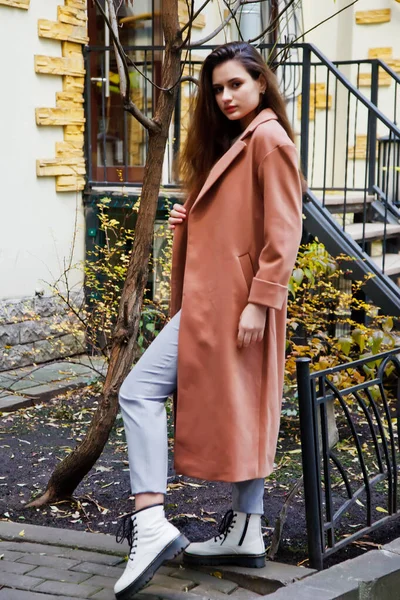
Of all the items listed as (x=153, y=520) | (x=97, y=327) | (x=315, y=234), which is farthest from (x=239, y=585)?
(x=315, y=234)

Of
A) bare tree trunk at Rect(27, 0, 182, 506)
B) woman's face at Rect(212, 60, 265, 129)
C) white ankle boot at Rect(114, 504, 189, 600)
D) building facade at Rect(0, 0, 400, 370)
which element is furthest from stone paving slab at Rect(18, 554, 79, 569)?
building facade at Rect(0, 0, 400, 370)

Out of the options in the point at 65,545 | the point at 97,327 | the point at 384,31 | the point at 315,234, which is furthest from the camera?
the point at 384,31

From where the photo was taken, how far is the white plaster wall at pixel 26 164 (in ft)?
23.1

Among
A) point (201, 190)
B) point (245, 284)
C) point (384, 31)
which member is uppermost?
point (384, 31)

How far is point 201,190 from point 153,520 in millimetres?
1143

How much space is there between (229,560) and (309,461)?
18.6 inches

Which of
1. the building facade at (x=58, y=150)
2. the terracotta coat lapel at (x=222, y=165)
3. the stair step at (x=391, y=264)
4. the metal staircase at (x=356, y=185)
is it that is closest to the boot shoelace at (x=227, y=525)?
the terracotta coat lapel at (x=222, y=165)

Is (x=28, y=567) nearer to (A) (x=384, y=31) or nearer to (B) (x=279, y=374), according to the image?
(B) (x=279, y=374)

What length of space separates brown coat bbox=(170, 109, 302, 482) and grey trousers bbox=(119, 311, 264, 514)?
0.18 ft

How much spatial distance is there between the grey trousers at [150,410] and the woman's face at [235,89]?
74 centimetres

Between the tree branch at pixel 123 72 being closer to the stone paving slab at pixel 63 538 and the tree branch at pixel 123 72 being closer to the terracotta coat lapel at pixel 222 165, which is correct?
the terracotta coat lapel at pixel 222 165

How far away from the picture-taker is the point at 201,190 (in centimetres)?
324

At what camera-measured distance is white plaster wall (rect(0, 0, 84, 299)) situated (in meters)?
7.05

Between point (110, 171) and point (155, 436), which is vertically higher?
point (110, 171)
